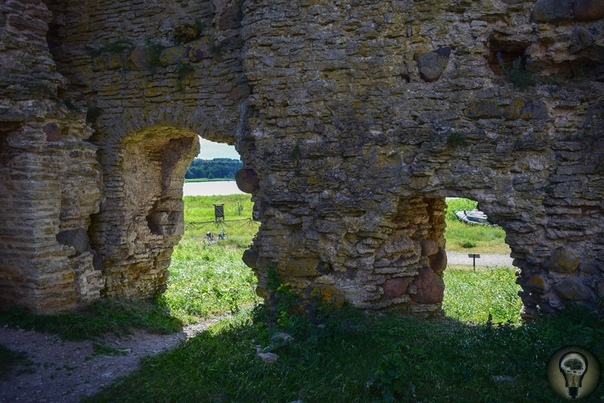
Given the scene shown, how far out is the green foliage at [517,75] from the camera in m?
5.34

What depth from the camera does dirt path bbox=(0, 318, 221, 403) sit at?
500 cm

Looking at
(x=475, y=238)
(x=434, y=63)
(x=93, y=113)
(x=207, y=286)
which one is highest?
(x=434, y=63)

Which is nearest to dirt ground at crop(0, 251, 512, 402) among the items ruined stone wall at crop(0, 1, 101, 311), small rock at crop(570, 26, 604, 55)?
ruined stone wall at crop(0, 1, 101, 311)

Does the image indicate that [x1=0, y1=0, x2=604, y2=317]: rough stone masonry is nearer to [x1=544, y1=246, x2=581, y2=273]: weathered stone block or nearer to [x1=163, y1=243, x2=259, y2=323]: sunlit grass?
[x1=544, y1=246, x2=581, y2=273]: weathered stone block

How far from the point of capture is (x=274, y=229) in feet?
20.1

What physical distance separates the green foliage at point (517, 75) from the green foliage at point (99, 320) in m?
5.50

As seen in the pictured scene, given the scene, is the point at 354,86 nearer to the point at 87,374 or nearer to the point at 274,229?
the point at 274,229

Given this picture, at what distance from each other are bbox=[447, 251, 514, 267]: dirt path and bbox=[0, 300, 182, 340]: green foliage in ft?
29.3

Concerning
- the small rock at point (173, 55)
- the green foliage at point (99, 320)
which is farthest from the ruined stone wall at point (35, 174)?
the small rock at point (173, 55)

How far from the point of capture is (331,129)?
580 centimetres

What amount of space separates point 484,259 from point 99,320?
36.0 feet

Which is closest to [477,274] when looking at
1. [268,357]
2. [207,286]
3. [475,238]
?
[207,286]

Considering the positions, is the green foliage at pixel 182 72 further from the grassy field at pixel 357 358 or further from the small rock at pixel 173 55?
the grassy field at pixel 357 358

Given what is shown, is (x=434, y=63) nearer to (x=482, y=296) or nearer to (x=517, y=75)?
(x=517, y=75)
